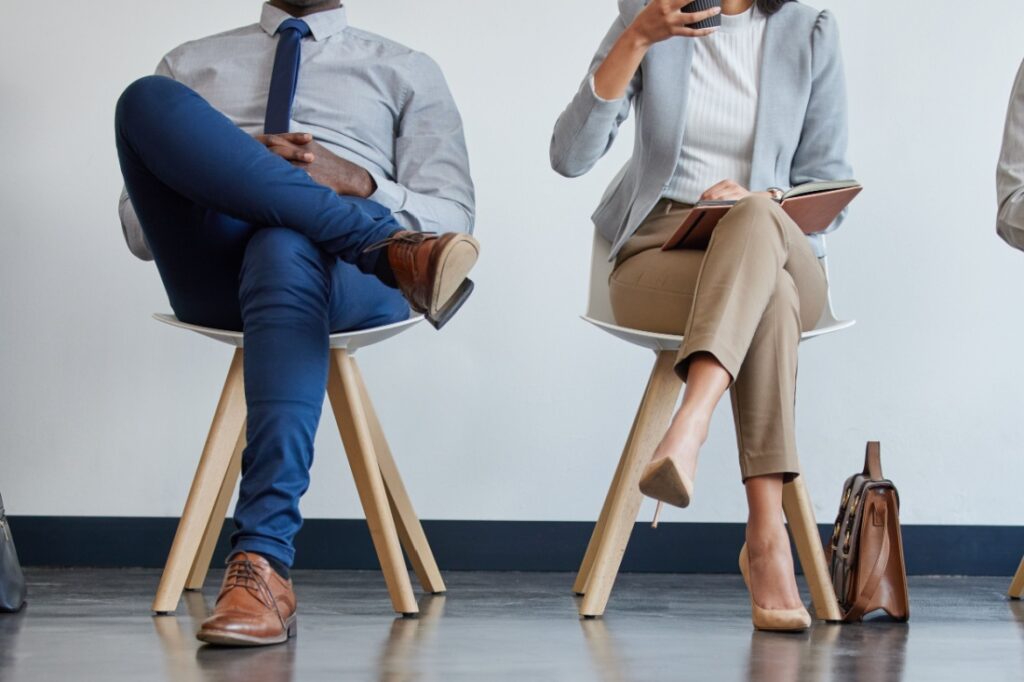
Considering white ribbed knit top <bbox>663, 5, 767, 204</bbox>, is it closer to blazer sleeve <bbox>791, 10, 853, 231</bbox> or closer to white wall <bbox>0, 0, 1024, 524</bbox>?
blazer sleeve <bbox>791, 10, 853, 231</bbox>

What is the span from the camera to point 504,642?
135 centimetres

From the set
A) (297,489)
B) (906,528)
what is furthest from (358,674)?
(906,528)

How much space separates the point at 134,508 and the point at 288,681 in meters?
1.41

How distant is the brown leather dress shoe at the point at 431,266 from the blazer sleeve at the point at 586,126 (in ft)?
1.45

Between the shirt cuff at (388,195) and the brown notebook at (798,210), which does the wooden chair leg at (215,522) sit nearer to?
the shirt cuff at (388,195)

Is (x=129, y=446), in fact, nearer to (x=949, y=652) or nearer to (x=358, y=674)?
(x=358, y=674)

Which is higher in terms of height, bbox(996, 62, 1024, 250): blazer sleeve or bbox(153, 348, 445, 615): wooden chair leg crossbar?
bbox(996, 62, 1024, 250): blazer sleeve

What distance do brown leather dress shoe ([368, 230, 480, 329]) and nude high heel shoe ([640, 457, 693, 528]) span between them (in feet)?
0.96

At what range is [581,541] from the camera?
2.37 metres

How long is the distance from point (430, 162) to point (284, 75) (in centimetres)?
26

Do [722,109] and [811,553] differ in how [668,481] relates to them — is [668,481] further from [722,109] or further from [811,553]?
[722,109]

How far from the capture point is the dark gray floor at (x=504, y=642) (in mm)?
1130

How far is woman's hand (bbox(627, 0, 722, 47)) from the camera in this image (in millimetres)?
1589

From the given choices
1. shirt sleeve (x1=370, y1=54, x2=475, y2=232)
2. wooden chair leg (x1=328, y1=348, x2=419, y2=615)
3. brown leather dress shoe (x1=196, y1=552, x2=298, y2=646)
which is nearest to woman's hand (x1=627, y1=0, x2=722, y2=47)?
shirt sleeve (x1=370, y1=54, x2=475, y2=232)
